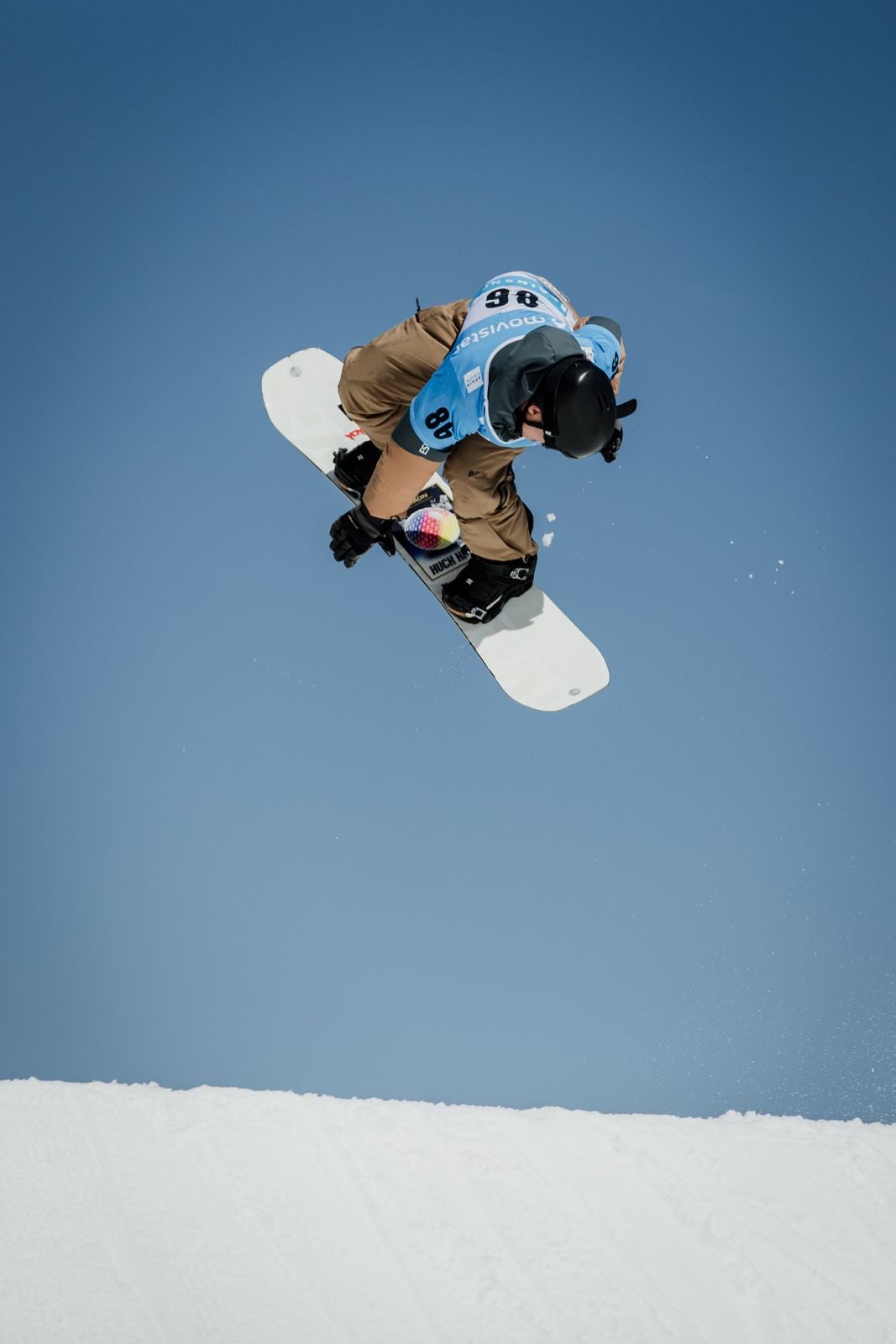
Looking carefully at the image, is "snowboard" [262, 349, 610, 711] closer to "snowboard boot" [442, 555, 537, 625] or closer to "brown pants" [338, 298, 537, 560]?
"snowboard boot" [442, 555, 537, 625]

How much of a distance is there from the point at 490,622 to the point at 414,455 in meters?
0.87

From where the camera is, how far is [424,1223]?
3.56 metres

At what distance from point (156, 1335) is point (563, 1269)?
4.42 ft

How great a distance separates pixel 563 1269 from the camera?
3.44m

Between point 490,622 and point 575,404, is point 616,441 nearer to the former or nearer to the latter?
point 575,404

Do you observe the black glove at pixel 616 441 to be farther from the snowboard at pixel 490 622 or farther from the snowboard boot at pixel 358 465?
the snowboard boot at pixel 358 465

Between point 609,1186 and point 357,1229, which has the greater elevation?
point 609,1186

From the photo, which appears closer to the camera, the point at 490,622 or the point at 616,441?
the point at 616,441

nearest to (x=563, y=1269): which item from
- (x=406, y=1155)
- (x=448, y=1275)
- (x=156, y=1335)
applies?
(x=448, y=1275)

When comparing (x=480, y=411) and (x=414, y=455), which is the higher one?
(x=480, y=411)

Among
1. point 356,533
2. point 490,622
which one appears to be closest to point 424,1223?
point 490,622

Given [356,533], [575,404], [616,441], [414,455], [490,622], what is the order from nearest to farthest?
[575,404] < [616,441] < [414,455] < [356,533] < [490,622]

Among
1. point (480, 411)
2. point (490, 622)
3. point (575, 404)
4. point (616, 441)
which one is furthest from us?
point (490, 622)

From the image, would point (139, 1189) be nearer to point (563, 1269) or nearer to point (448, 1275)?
point (448, 1275)
